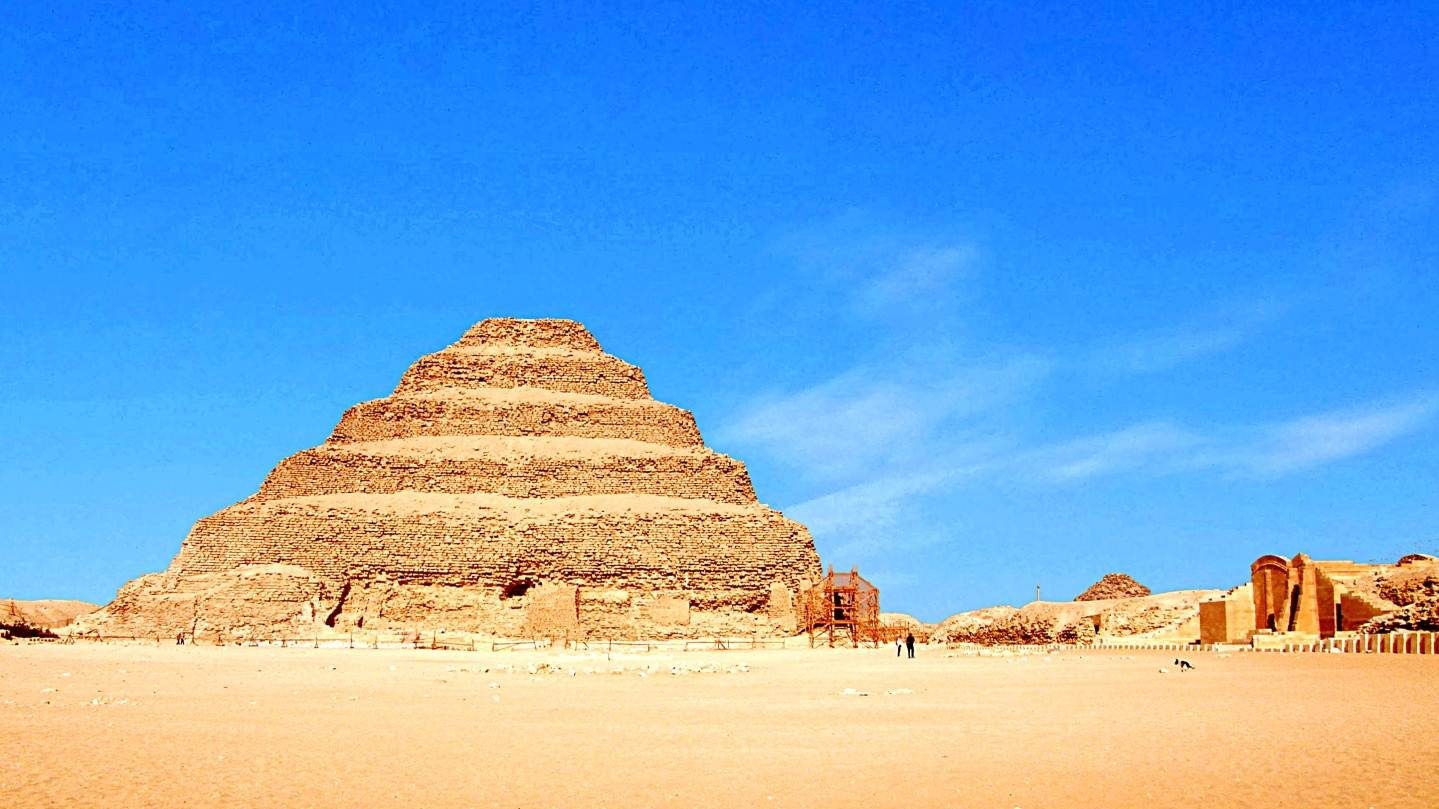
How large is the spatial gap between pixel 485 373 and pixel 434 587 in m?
14.0

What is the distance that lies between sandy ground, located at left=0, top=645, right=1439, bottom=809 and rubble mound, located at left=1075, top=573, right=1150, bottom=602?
42042 millimetres

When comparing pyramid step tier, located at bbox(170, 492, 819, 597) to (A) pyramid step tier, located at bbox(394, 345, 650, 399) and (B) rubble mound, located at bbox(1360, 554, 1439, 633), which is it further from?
(B) rubble mound, located at bbox(1360, 554, 1439, 633)

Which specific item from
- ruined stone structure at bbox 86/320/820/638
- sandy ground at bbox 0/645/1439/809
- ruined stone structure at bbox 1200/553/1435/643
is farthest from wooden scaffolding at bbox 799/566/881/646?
sandy ground at bbox 0/645/1439/809

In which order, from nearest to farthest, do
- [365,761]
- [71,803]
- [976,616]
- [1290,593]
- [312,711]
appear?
[71,803] → [365,761] → [312,711] → [1290,593] → [976,616]

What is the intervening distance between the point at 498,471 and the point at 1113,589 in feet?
100

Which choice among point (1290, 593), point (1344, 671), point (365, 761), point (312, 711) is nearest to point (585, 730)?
point (365, 761)

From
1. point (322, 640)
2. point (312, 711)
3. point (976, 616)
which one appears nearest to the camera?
point (312, 711)

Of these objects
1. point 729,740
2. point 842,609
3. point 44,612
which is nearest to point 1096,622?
point 842,609

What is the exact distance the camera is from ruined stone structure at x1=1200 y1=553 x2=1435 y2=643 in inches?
1316

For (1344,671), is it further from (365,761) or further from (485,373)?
(485,373)

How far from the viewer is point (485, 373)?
61.3 meters

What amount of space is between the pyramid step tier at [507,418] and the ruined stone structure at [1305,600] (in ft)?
86.4

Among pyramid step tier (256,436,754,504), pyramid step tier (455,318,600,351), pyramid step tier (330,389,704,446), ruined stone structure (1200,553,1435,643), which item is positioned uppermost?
pyramid step tier (455,318,600,351)

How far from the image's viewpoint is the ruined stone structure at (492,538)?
4884 centimetres
